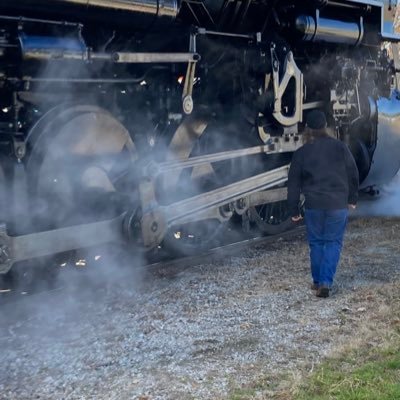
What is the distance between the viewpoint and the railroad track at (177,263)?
205 inches

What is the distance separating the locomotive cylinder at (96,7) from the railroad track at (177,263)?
207cm

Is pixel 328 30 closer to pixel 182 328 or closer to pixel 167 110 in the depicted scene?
pixel 167 110

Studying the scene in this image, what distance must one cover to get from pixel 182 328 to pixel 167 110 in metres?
A: 2.18

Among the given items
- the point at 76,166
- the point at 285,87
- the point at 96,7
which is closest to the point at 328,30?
the point at 285,87

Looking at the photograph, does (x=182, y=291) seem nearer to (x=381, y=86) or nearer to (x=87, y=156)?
(x=87, y=156)

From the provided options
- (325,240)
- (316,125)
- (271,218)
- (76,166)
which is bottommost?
(271,218)

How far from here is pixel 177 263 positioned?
20.9 ft

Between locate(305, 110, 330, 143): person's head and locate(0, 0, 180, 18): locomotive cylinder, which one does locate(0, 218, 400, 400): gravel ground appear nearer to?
locate(305, 110, 330, 143): person's head

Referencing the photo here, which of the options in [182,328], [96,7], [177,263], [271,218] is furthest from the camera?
[271,218]

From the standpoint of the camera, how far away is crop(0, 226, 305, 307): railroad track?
521 centimetres

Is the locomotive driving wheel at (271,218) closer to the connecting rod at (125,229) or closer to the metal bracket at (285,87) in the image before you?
the connecting rod at (125,229)

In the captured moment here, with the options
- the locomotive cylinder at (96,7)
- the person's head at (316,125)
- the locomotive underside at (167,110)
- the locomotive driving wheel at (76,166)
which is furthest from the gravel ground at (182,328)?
the locomotive cylinder at (96,7)

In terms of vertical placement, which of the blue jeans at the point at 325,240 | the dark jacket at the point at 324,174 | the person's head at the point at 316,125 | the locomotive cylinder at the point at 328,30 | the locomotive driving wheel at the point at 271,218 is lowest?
the locomotive driving wheel at the point at 271,218

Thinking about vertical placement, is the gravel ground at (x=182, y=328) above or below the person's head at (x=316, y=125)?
below
